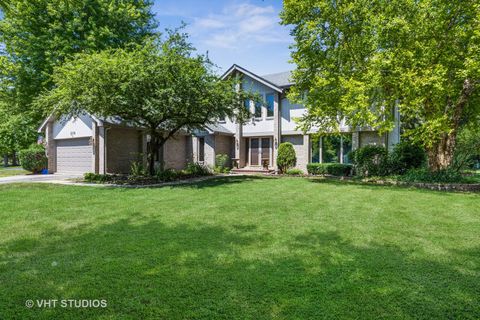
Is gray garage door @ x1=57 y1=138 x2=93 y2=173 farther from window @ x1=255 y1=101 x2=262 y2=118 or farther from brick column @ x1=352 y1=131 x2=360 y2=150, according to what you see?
brick column @ x1=352 y1=131 x2=360 y2=150

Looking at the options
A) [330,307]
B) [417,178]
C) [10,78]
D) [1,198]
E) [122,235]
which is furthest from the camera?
[10,78]

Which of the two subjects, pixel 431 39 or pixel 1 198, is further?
pixel 431 39

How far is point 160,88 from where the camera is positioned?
12.1 metres

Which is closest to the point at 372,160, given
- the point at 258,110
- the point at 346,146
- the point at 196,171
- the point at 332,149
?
the point at 346,146

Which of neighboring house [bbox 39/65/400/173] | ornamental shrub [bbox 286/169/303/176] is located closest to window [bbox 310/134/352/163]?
neighboring house [bbox 39/65/400/173]

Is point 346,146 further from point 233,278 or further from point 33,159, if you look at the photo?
point 33,159

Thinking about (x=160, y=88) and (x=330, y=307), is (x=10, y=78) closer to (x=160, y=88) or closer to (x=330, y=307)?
(x=160, y=88)

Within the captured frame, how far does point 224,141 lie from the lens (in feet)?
71.4

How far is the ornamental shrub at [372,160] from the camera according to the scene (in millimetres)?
15727

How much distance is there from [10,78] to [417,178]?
2949 centimetres

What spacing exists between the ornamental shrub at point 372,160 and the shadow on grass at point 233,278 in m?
11.9

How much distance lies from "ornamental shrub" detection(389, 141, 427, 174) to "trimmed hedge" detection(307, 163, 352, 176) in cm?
252

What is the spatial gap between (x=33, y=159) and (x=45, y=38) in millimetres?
9997

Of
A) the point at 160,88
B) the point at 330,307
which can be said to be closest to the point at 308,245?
the point at 330,307
